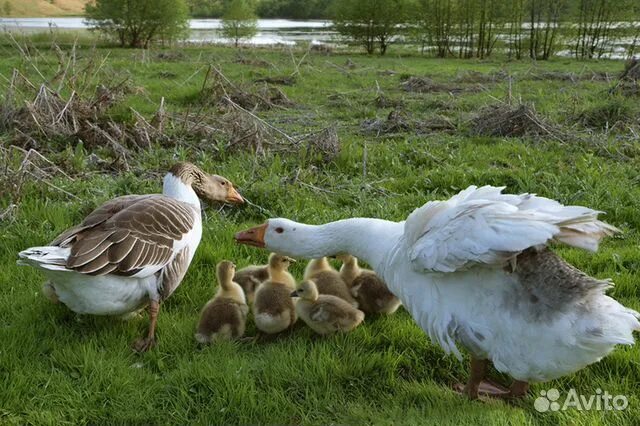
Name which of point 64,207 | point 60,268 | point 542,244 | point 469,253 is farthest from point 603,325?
point 64,207

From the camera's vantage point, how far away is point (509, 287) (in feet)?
9.33

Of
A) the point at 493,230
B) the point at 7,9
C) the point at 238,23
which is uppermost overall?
the point at 7,9

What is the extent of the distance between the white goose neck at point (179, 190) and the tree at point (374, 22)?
36.0 m

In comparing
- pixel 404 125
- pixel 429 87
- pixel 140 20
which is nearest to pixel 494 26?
pixel 140 20

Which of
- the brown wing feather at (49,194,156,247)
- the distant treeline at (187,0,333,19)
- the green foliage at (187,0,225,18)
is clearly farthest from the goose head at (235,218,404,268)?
the green foliage at (187,0,225,18)

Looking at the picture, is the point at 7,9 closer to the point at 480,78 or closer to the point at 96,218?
the point at 480,78

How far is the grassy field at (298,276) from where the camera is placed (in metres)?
3.10

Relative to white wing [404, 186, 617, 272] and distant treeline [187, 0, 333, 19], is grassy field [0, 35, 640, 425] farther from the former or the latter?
distant treeline [187, 0, 333, 19]

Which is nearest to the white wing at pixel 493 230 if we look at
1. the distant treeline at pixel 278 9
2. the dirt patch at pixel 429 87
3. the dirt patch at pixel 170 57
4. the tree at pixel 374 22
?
the dirt patch at pixel 429 87

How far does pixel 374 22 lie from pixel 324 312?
38598 millimetres

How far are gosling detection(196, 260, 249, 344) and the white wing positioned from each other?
1.34 meters

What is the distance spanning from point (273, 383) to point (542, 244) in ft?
5.37

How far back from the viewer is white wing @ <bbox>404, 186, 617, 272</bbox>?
266 centimetres

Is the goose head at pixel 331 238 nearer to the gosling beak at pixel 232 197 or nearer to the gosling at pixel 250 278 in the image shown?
the gosling at pixel 250 278
